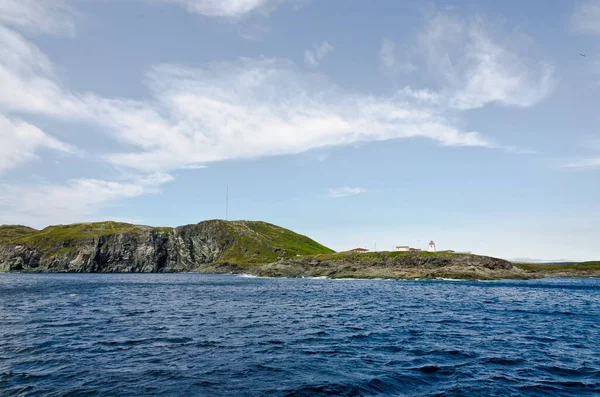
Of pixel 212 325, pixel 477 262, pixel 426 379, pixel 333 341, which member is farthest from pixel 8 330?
pixel 477 262

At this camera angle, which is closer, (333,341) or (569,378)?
(569,378)

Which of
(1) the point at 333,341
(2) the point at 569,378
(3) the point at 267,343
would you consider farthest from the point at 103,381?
(2) the point at 569,378

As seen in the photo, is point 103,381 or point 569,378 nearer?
point 103,381

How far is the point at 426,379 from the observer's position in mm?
21594

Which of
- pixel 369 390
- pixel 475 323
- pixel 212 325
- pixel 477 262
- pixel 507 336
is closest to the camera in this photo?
pixel 369 390

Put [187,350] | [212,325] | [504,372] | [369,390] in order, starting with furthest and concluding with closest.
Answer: [212,325] → [187,350] → [504,372] → [369,390]

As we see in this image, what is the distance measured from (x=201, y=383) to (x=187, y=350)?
847 cm

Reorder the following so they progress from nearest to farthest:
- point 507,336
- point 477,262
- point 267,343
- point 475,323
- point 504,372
→ point 504,372, point 267,343, point 507,336, point 475,323, point 477,262

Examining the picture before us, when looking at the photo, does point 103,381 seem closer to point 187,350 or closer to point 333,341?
point 187,350

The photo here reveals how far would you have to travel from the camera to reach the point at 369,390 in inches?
765

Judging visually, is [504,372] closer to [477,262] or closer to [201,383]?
[201,383]

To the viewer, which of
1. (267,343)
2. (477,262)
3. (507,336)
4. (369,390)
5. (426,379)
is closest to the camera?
(369,390)

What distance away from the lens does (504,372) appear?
23234 millimetres

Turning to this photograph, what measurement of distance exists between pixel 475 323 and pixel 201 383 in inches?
1348
